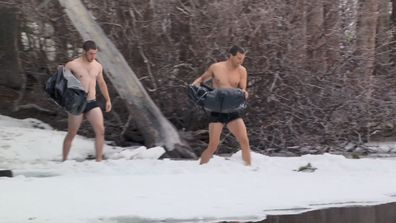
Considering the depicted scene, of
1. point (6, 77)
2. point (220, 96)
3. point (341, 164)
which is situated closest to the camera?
point (220, 96)

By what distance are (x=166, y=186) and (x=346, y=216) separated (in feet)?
7.34

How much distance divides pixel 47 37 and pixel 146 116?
10.8 ft

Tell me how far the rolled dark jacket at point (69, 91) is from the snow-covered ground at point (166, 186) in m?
0.87

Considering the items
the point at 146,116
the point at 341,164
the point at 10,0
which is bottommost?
the point at 341,164

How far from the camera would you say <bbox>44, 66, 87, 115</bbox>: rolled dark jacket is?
1020 centimetres

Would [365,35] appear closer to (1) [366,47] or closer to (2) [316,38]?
(1) [366,47]

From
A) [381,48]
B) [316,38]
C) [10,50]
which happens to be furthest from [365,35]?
[10,50]

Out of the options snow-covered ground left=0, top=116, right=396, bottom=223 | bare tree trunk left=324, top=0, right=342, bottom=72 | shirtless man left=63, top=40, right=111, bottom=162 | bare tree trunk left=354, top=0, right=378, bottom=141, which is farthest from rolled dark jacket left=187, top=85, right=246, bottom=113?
bare tree trunk left=354, top=0, right=378, bottom=141

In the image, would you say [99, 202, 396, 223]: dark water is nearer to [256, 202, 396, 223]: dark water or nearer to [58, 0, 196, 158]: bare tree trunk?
[256, 202, 396, 223]: dark water

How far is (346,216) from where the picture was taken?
7.46 meters

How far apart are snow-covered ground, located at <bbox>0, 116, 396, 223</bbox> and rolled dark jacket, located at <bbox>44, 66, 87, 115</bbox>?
2.86ft

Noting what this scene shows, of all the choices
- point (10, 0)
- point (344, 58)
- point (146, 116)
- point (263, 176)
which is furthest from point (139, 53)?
point (263, 176)

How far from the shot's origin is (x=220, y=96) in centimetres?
1013

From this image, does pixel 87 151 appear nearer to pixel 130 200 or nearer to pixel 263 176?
pixel 263 176
